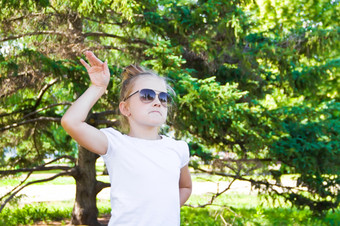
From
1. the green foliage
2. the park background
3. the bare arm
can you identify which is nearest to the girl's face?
the bare arm

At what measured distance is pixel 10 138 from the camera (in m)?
9.30

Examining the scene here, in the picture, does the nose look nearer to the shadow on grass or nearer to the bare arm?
the bare arm

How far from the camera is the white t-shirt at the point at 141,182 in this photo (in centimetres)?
189

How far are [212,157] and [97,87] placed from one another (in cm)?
588

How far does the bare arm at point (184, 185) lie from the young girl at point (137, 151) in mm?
110

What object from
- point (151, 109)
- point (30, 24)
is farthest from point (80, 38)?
point (151, 109)

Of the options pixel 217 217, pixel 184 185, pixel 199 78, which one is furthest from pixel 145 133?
pixel 217 217

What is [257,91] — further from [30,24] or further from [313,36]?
[30,24]

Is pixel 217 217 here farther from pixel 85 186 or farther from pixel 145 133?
pixel 145 133

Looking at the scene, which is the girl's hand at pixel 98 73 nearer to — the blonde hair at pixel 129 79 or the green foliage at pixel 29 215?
the blonde hair at pixel 129 79

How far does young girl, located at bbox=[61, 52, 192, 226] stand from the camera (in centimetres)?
189

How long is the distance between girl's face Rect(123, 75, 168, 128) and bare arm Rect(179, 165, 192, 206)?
13.6 inches

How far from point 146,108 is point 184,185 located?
1.67ft

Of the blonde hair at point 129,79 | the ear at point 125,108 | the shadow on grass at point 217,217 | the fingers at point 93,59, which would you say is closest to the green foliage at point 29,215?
the shadow on grass at point 217,217
